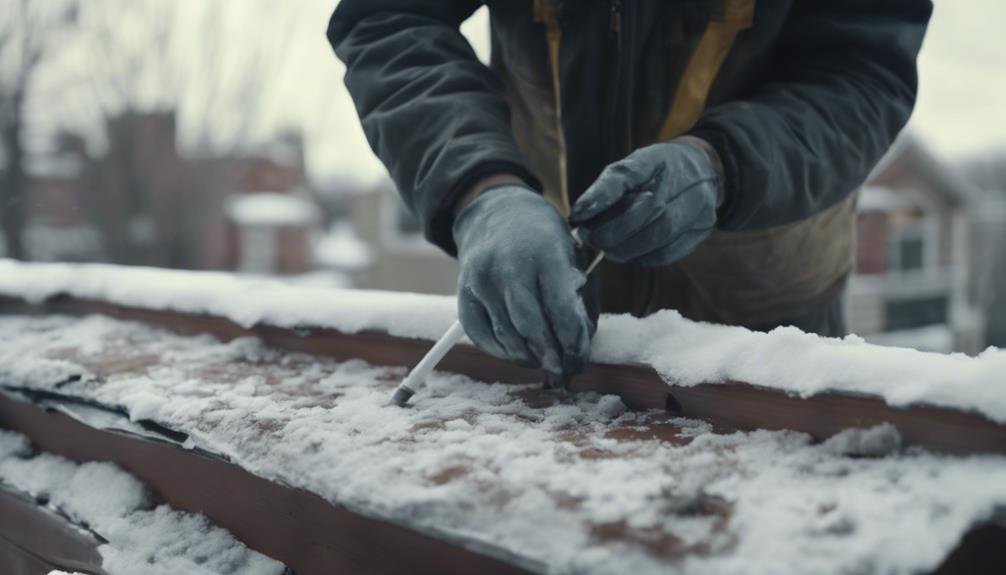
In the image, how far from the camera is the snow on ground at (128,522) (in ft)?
3.02

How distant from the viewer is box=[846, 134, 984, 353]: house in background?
14.2 metres

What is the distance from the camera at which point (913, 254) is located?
15.2 m

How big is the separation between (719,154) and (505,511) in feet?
2.25

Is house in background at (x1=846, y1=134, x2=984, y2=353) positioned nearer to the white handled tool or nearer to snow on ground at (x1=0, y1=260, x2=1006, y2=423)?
snow on ground at (x1=0, y1=260, x2=1006, y2=423)

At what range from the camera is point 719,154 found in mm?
1125

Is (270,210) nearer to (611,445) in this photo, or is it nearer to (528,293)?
(528,293)

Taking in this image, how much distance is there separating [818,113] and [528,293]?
603mm

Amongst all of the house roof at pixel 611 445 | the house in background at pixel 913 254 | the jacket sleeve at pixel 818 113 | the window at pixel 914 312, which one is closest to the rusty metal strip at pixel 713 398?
the house roof at pixel 611 445

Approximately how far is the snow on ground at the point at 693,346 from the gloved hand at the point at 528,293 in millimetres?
86

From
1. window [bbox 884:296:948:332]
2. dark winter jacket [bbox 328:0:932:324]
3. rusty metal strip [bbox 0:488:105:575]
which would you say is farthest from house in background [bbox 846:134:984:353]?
rusty metal strip [bbox 0:488:105:575]

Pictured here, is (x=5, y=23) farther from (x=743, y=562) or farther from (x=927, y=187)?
(x=927, y=187)

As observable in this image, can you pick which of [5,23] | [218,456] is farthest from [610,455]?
[5,23]

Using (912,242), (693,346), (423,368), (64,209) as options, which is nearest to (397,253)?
(64,209)

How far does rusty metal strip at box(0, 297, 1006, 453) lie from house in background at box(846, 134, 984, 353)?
14116mm
